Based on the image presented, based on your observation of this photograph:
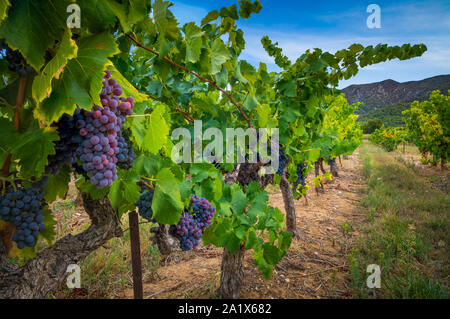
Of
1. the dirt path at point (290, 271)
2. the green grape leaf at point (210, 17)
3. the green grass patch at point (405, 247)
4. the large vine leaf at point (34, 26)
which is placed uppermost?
the green grape leaf at point (210, 17)

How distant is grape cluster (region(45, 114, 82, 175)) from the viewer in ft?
2.93

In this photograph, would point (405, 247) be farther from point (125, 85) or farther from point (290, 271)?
point (125, 85)

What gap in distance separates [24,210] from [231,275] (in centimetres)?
254

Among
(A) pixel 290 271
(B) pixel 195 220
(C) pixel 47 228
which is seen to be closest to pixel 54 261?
(C) pixel 47 228

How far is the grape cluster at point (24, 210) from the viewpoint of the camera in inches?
49.7

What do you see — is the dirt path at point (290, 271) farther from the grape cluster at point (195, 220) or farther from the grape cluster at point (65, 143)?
the grape cluster at point (65, 143)

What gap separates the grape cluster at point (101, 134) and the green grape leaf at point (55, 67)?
0.14 metres

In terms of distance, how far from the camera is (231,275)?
3195 mm

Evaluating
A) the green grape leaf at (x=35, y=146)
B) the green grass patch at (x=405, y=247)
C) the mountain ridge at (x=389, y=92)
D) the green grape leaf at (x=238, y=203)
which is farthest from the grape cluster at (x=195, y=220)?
the mountain ridge at (x=389, y=92)

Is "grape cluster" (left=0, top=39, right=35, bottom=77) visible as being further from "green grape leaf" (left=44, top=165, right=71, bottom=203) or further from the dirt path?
the dirt path

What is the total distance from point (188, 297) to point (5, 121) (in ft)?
10.0

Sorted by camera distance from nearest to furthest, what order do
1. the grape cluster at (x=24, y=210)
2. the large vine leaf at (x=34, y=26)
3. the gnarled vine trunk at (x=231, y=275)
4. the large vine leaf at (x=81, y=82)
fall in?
the large vine leaf at (x=34, y=26), the large vine leaf at (x=81, y=82), the grape cluster at (x=24, y=210), the gnarled vine trunk at (x=231, y=275)
